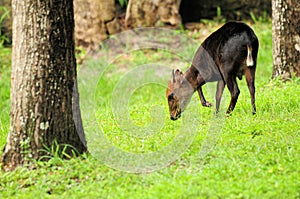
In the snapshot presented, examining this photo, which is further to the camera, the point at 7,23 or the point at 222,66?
the point at 7,23

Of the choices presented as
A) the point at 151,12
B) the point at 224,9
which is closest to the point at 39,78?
the point at 151,12

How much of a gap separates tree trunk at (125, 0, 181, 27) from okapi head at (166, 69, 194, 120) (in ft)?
20.7

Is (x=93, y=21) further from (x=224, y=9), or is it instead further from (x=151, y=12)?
(x=224, y=9)

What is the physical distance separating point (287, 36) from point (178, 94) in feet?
8.03

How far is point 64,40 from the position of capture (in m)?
5.79

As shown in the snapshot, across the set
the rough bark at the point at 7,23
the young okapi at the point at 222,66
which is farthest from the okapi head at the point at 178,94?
the rough bark at the point at 7,23

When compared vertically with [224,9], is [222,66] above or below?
below

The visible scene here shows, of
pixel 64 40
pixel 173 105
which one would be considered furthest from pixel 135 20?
pixel 64 40

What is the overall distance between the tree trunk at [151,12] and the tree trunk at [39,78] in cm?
794

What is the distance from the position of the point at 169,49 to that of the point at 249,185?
28.2ft

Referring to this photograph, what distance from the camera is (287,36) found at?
8.99 meters

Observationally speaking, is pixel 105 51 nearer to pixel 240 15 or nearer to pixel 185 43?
pixel 185 43

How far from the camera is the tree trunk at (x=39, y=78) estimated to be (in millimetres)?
5691

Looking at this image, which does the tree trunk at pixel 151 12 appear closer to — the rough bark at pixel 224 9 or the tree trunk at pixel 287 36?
the rough bark at pixel 224 9
